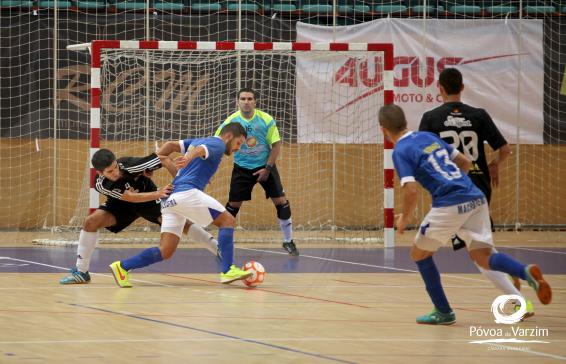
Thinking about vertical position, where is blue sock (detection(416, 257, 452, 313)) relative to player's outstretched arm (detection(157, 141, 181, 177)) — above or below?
below

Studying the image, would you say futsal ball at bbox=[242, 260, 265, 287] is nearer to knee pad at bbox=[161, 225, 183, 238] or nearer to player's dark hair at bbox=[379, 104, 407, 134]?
knee pad at bbox=[161, 225, 183, 238]

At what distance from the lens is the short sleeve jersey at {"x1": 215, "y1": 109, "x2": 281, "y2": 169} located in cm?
1349

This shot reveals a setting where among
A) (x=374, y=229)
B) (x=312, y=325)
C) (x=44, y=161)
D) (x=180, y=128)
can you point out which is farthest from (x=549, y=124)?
(x=312, y=325)

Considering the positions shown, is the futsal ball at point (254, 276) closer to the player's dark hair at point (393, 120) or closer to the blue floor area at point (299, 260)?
the blue floor area at point (299, 260)

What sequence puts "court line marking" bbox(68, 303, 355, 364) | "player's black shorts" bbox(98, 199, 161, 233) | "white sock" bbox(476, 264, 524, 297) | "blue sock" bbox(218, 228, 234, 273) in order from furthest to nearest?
"player's black shorts" bbox(98, 199, 161, 233)
"blue sock" bbox(218, 228, 234, 273)
"white sock" bbox(476, 264, 524, 297)
"court line marking" bbox(68, 303, 355, 364)

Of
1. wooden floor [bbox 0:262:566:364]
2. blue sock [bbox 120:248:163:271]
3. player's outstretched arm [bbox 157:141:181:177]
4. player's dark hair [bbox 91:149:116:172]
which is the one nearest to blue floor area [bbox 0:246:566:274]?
wooden floor [bbox 0:262:566:364]

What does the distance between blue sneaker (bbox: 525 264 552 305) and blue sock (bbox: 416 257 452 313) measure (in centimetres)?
70

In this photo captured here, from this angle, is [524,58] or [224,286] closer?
[224,286]

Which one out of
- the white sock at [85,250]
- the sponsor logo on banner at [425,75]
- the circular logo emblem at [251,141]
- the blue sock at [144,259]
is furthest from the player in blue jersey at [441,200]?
the sponsor logo on banner at [425,75]

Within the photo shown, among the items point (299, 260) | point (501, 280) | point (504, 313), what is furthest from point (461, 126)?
point (299, 260)

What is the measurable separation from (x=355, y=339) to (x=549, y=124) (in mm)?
12431

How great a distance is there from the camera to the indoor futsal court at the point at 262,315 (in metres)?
6.27

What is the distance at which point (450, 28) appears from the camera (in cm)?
1823

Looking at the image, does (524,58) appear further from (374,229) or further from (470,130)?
(470,130)
